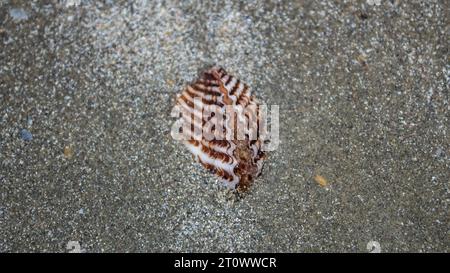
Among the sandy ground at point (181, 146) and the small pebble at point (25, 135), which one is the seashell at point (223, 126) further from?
the small pebble at point (25, 135)

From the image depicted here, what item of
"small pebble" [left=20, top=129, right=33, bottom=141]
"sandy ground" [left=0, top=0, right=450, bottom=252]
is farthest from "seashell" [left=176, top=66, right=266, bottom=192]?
"small pebble" [left=20, top=129, right=33, bottom=141]

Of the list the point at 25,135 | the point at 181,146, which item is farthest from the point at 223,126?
the point at 25,135

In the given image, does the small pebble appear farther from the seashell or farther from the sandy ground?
the seashell

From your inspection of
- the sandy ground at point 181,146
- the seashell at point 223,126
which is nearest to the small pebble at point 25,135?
the sandy ground at point 181,146

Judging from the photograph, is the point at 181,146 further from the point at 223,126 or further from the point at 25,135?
the point at 25,135

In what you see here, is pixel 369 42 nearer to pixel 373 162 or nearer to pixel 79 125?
pixel 373 162
